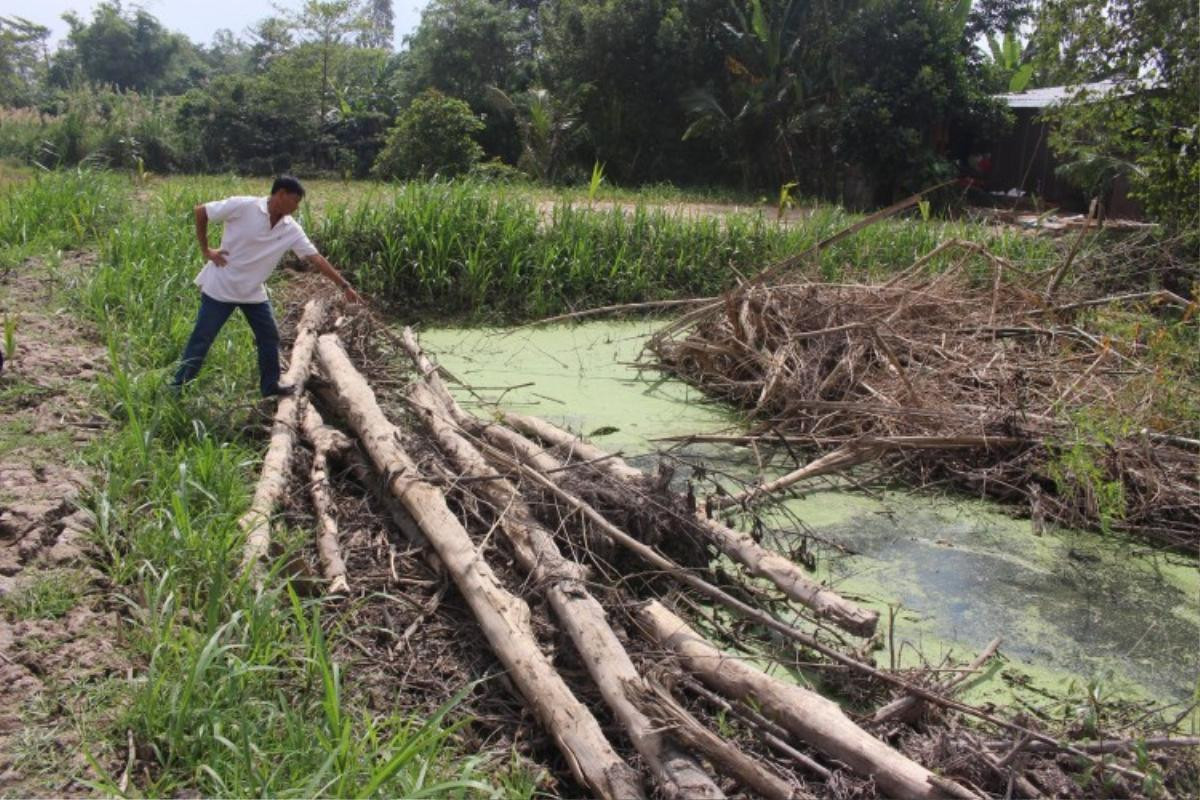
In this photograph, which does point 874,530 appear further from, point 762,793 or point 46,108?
point 46,108

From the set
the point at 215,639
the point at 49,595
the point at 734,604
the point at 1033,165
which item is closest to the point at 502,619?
the point at 734,604

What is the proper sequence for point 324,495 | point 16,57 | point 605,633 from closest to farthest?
point 605,633, point 324,495, point 16,57

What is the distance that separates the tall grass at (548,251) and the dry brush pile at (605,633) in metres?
3.52

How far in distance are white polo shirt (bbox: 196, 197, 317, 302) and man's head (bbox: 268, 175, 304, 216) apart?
0.24 ft

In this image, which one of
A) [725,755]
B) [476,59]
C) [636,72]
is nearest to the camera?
[725,755]

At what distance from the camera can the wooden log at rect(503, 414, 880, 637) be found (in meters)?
3.29

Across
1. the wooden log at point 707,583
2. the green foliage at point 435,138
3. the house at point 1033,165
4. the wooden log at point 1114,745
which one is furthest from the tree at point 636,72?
the wooden log at point 1114,745

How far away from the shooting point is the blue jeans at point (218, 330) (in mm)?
4867

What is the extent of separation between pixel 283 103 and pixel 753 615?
19.3 meters

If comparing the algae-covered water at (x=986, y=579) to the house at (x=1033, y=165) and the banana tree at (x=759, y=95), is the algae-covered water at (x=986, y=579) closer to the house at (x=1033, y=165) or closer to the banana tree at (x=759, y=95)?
the house at (x=1033, y=165)

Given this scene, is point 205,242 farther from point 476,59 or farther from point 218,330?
point 476,59

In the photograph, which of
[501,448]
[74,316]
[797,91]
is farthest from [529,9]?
[501,448]

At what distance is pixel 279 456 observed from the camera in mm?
4172

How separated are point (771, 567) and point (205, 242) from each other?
3.11m
